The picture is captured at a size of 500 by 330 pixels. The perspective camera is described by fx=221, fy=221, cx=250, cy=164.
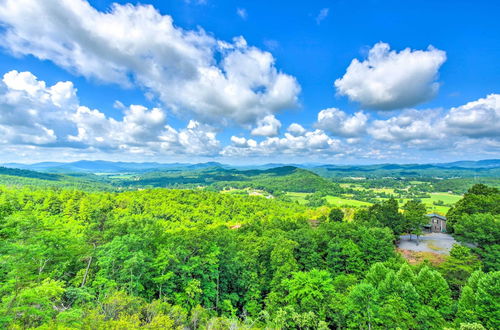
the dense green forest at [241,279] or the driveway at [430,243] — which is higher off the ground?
the dense green forest at [241,279]

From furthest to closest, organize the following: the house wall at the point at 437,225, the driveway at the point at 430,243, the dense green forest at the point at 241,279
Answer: the house wall at the point at 437,225, the driveway at the point at 430,243, the dense green forest at the point at 241,279

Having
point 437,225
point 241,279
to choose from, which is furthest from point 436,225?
point 241,279

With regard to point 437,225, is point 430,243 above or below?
below

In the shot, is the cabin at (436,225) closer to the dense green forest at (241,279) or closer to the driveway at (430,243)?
the driveway at (430,243)

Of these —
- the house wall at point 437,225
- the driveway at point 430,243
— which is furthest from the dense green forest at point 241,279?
the house wall at point 437,225

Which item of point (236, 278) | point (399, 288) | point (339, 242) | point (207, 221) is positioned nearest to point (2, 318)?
point (236, 278)

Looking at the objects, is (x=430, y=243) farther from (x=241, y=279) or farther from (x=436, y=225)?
(x=241, y=279)
